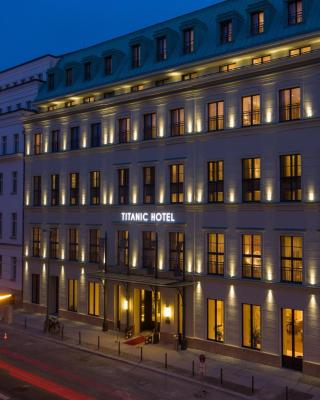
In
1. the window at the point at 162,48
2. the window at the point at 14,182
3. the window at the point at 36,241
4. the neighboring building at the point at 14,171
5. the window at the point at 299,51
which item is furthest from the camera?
the window at the point at 14,182

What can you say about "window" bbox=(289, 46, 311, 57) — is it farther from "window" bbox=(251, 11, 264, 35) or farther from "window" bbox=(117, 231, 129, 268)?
"window" bbox=(117, 231, 129, 268)

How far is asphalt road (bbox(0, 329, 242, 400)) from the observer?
83.3 feet

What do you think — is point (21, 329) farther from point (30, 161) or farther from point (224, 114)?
point (224, 114)

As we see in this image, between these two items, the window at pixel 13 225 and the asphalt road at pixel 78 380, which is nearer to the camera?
the asphalt road at pixel 78 380

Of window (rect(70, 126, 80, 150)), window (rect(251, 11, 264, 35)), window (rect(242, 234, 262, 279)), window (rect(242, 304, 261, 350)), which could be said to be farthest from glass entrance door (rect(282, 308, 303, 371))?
window (rect(70, 126, 80, 150))

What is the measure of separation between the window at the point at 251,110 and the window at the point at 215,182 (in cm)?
341

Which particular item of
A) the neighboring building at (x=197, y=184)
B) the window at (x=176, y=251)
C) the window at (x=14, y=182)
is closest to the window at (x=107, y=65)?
the neighboring building at (x=197, y=184)

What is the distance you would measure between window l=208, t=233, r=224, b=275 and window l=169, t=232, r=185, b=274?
2.16 m

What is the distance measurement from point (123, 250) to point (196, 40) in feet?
56.9

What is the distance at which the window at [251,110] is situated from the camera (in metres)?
32.0

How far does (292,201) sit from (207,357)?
1168 cm

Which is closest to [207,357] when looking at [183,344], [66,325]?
[183,344]

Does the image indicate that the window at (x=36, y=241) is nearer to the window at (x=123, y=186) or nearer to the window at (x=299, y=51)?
the window at (x=123, y=186)

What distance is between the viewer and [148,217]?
37.6m
